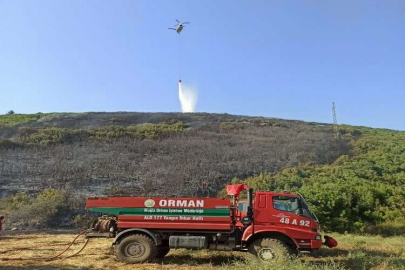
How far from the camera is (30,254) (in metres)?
11.1

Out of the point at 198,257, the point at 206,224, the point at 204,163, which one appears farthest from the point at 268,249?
the point at 204,163

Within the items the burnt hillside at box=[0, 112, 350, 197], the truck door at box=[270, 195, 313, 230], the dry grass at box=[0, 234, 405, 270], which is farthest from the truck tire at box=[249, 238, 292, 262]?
the burnt hillside at box=[0, 112, 350, 197]

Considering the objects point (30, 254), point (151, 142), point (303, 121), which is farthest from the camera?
point (303, 121)

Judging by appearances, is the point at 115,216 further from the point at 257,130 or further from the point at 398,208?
the point at 257,130

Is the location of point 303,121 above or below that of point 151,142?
above

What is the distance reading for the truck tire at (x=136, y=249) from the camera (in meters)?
9.97

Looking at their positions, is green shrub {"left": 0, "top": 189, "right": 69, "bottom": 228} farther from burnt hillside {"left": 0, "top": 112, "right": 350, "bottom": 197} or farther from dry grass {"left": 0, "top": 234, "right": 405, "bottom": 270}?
dry grass {"left": 0, "top": 234, "right": 405, "bottom": 270}

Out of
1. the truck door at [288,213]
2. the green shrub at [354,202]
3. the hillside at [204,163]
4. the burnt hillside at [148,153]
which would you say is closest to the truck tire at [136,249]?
the truck door at [288,213]

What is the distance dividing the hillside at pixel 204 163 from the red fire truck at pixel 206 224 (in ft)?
25.1

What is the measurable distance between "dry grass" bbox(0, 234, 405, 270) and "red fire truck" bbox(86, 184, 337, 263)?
0.47 metres

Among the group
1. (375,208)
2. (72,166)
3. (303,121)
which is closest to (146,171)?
(72,166)

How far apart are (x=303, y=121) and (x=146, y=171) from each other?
32.3 m

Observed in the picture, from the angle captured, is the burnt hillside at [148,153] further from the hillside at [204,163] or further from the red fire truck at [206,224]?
the red fire truck at [206,224]

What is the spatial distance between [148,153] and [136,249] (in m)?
21.5
